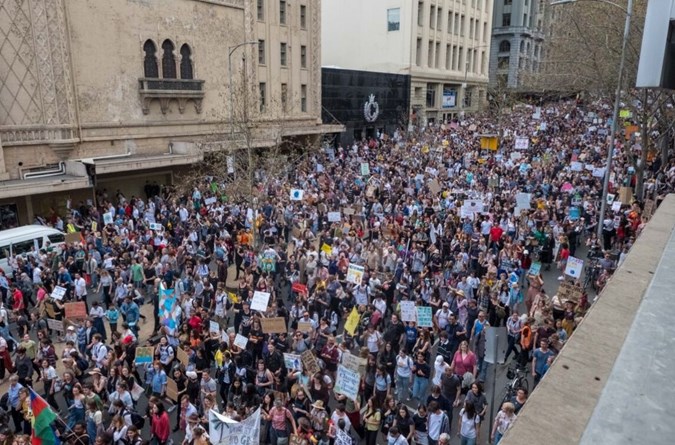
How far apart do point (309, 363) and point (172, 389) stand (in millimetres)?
2751

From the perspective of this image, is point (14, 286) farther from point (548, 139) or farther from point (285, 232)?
point (548, 139)

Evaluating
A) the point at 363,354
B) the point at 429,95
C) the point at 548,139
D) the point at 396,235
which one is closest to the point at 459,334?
the point at 363,354

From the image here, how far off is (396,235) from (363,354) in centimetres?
919

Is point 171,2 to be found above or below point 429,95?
above

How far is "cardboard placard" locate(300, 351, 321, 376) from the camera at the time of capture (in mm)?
10430

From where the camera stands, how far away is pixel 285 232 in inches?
900

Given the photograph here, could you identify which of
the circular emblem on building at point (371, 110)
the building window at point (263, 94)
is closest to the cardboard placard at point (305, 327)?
the building window at point (263, 94)

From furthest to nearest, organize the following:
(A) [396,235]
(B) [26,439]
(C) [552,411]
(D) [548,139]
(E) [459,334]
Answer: (D) [548,139] → (A) [396,235] → (E) [459,334] → (B) [26,439] → (C) [552,411]

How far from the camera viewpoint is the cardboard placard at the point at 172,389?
10539mm

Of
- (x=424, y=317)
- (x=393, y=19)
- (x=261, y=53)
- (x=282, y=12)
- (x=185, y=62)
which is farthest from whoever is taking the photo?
(x=393, y=19)

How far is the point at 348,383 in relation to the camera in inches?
382

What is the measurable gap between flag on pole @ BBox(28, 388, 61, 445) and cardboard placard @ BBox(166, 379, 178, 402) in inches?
81.9

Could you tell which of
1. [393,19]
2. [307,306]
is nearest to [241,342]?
[307,306]

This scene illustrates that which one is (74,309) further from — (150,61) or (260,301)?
(150,61)
